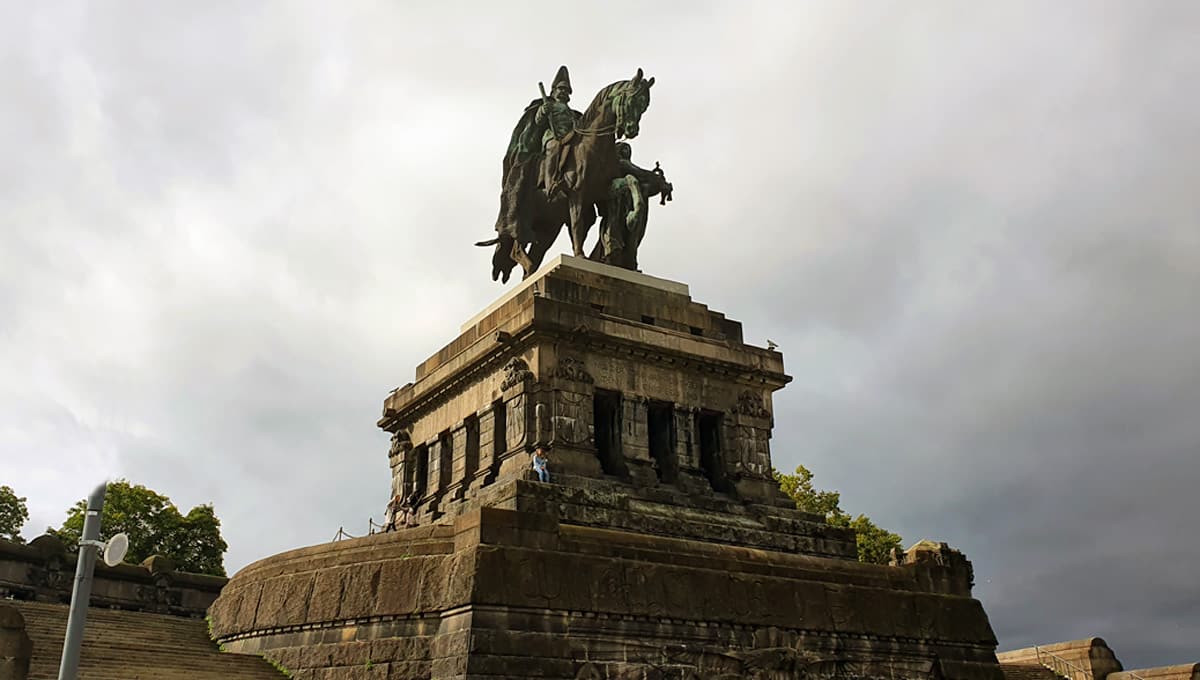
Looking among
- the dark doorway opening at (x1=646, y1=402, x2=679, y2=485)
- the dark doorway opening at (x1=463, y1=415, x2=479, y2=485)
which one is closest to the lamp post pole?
the dark doorway opening at (x1=463, y1=415, x2=479, y2=485)

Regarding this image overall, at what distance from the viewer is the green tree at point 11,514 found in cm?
4438

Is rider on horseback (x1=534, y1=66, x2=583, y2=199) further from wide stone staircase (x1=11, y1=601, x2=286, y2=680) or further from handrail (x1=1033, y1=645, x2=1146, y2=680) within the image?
handrail (x1=1033, y1=645, x2=1146, y2=680)

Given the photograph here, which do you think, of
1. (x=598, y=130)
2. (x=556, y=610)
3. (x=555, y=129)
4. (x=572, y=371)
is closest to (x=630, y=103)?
(x=598, y=130)

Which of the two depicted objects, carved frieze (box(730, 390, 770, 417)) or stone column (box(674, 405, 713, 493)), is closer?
stone column (box(674, 405, 713, 493))

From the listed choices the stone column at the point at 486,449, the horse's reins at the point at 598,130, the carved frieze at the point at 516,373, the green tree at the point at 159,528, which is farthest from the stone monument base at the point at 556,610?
the green tree at the point at 159,528

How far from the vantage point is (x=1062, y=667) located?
2698cm

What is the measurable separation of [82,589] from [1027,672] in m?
22.7

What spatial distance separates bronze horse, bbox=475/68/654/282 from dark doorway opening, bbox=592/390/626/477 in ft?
16.8

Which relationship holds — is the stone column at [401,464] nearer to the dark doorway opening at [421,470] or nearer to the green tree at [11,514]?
the dark doorway opening at [421,470]

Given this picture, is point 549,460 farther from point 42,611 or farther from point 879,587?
point 42,611

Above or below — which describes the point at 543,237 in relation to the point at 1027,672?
above

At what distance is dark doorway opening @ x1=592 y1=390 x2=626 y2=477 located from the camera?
24.0 metres

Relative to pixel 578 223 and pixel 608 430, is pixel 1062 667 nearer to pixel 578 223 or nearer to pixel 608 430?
pixel 608 430

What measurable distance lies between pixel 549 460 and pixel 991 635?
10.1 metres
